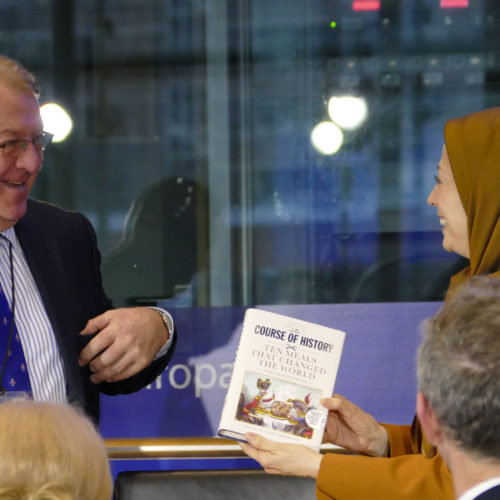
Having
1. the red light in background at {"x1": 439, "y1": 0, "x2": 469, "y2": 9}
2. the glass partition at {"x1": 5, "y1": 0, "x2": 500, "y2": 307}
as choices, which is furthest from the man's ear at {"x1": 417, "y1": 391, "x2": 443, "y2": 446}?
the red light in background at {"x1": 439, "y1": 0, "x2": 469, "y2": 9}

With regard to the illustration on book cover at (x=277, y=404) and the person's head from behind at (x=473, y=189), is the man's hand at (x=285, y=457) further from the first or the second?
the person's head from behind at (x=473, y=189)

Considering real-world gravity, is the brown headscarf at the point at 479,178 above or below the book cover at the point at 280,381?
above

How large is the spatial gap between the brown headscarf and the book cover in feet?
1.40

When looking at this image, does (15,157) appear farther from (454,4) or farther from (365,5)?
(454,4)

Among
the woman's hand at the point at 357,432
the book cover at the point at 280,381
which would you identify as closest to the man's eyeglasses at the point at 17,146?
the book cover at the point at 280,381

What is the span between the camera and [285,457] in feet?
7.20

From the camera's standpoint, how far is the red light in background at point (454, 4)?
3201 mm

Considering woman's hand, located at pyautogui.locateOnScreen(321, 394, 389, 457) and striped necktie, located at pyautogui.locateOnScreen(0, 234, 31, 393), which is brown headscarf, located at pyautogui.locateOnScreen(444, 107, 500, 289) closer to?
woman's hand, located at pyautogui.locateOnScreen(321, 394, 389, 457)

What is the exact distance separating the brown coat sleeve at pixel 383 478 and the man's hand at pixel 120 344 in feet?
1.90

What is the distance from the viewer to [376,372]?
10.6ft

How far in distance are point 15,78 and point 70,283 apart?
588 mm

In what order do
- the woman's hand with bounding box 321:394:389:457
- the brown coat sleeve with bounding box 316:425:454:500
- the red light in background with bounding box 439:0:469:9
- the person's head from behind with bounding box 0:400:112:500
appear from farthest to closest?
the red light in background with bounding box 439:0:469:9
the woman's hand with bounding box 321:394:389:457
the brown coat sleeve with bounding box 316:425:454:500
the person's head from behind with bounding box 0:400:112:500

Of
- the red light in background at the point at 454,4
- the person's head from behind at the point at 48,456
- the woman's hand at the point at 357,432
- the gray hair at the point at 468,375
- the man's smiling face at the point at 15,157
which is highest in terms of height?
the red light in background at the point at 454,4

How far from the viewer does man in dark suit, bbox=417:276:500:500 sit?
4.23ft
